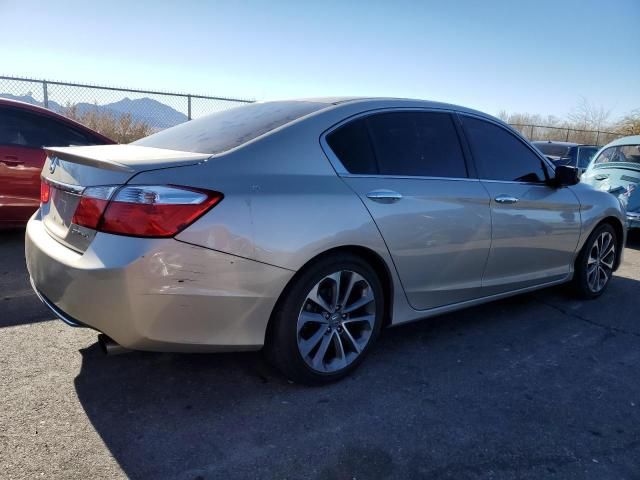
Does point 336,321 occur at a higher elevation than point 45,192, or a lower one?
lower

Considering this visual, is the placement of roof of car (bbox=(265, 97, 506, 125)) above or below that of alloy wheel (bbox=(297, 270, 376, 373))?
above

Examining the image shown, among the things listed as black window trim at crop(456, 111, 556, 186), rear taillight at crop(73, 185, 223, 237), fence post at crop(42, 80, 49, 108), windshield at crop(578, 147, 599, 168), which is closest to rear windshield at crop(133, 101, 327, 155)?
rear taillight at crop(73, 185, 223, 237)

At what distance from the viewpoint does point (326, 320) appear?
2.95 meters

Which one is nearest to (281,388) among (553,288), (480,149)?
(480,149)

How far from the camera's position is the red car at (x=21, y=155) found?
5453 mm

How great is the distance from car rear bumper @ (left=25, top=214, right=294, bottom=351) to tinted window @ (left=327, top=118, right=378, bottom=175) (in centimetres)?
80

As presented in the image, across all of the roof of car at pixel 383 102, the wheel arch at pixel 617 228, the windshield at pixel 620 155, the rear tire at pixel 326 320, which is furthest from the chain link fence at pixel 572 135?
the rear tire at pixel 326 320

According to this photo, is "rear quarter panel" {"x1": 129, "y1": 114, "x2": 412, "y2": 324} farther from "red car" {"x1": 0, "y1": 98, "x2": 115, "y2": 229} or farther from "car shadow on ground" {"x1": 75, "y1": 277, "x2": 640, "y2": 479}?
"red car" {"x1": 0, "y1": 98, "x2": 115, "y2": 229}

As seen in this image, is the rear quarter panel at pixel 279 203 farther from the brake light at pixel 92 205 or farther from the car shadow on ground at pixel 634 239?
the car shadow on ground at pixel 634 239

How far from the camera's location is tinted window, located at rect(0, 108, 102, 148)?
553 centimetres

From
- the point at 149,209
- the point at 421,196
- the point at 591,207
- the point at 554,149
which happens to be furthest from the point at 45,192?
the point at 554,149

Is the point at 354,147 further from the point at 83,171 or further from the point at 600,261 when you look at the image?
the point at 600,261

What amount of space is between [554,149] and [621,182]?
15.9 ft

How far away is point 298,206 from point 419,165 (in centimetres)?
107
